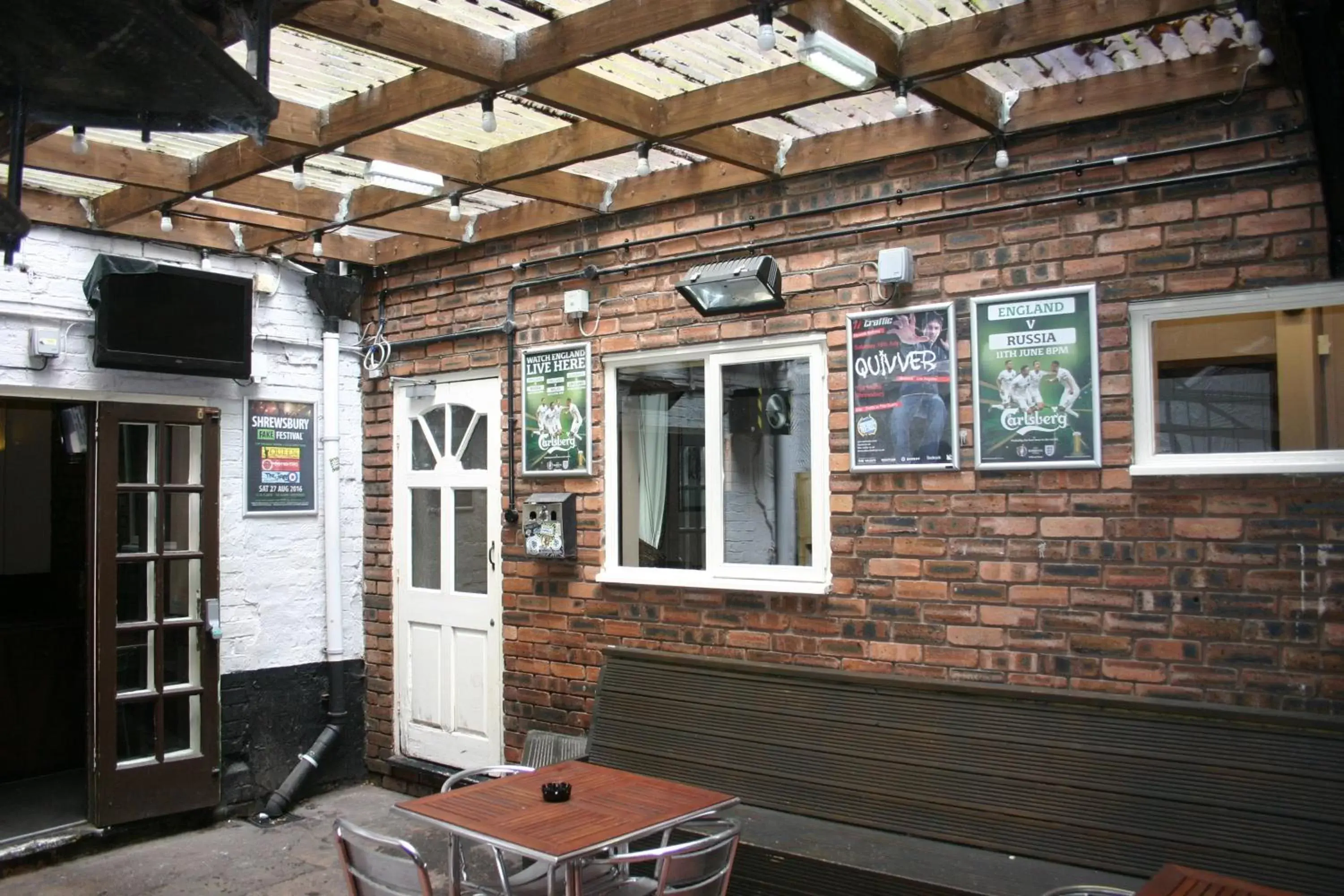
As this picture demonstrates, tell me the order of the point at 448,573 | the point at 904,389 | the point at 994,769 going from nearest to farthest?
1. the point at 994,769
2. the point at 904,389
3. the point at 448,573

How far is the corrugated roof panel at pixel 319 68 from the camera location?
3.71 meters

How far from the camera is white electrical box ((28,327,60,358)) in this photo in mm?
5402

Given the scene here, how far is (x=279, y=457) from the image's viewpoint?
6.40 m

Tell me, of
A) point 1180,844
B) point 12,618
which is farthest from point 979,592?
point 12,618

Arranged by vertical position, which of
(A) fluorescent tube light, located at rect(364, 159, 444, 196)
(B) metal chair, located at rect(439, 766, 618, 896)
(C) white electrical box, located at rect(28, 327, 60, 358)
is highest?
(A) fluorescent tube light, located at rect(364, 159, 444, 196)

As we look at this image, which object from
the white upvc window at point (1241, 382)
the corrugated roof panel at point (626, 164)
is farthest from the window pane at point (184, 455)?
the white upvc window at point (1241, 382)

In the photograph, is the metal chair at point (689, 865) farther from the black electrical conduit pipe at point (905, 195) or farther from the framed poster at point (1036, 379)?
the black electrical conduit pipe at point (905, 195)

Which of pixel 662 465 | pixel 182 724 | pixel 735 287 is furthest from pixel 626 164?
pixel 182 724

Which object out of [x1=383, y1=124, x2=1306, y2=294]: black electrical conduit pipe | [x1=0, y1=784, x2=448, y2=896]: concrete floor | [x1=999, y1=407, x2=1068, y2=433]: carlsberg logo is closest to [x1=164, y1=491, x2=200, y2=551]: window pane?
[x1=0, y1=784, x2=448, y2=896]: concrete floor

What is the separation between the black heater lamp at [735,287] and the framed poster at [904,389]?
399 millimetres

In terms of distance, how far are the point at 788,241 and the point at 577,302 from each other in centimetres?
129

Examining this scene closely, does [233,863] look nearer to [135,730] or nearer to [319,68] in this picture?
[135,730]

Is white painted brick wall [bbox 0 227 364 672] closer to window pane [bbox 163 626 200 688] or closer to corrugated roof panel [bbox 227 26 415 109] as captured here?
window pane [bbox 163 626 200 688]

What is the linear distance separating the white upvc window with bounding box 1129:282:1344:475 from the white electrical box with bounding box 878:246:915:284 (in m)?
0.89
